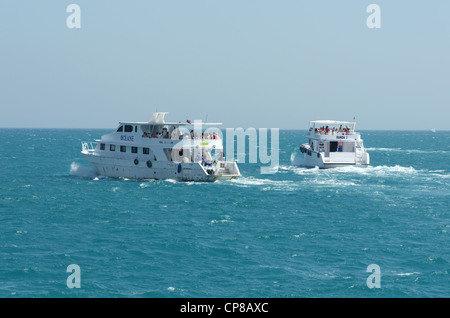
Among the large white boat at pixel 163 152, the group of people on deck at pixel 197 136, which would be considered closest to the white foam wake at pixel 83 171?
the large white boat at pixel 163 152

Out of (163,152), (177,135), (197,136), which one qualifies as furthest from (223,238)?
(177,135)

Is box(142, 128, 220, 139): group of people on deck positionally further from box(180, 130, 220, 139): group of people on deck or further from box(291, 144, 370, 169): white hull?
box(291, 144, 370, 169): white hull

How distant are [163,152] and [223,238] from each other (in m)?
21.9

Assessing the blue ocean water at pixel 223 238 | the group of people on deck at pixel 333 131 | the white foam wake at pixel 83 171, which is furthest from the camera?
the group of people on deck at pixel 333 131

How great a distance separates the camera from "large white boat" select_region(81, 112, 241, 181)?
52375 mm

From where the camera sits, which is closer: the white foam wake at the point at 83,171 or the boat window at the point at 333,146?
the white foam wake at the point at 83,171

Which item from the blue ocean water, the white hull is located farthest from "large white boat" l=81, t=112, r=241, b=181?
the white hull

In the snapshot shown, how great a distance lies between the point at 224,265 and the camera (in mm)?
26781

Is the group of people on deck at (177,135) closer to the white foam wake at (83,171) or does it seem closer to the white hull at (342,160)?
the white foam wake at (83,171)

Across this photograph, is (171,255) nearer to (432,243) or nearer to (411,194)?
(432,243)

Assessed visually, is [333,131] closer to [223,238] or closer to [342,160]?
[342,160]

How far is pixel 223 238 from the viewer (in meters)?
32.0

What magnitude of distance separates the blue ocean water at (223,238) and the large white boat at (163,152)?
51.3 inches

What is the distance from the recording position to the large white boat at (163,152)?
172ft
